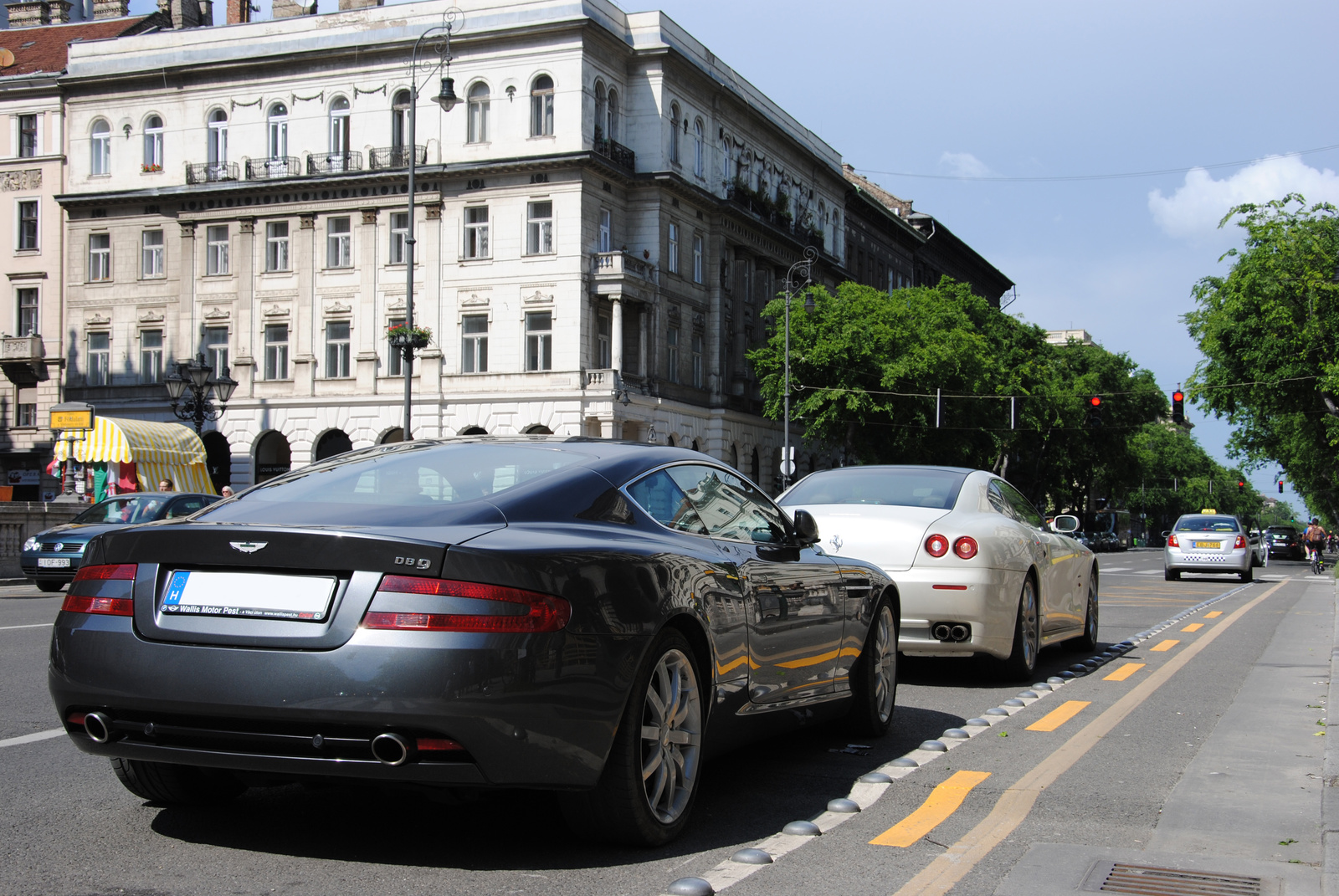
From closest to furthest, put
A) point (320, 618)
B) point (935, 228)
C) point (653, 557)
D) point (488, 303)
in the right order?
1. point (320, 618)
2. point (653, 557)
3. point (488, 303)
4. point (935, 228)

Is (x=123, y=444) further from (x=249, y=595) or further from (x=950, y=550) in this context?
(x=249, y=595)

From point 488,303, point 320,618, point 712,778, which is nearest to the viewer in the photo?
point 320,618

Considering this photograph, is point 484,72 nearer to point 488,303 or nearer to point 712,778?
point 488,303

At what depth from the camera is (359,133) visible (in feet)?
168

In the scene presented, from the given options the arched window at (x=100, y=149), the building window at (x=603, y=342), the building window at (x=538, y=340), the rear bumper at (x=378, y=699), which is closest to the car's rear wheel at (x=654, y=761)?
the rear bumper at (x=378, y=699)

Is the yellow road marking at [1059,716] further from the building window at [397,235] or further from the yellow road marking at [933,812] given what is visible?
the building window at [397,235]

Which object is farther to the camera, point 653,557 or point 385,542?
point 653,557

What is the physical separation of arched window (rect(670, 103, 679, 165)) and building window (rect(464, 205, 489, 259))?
7353 mm

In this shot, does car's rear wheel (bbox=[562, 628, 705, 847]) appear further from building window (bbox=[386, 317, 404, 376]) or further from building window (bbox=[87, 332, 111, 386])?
building window (bbox=[87, 332, 111, 386])

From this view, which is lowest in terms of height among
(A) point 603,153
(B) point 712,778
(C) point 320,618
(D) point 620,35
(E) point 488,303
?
(B) point 712,778

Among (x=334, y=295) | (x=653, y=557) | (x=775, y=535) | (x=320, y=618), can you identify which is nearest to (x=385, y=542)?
(x=320, y=618)

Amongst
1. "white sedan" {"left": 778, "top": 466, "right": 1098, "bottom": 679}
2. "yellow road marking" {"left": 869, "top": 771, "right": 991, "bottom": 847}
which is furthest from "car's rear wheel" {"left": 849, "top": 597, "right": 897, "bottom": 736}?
"white sedan" {"left": 778, "top": 466, "right": 1098, "bottom": 679}

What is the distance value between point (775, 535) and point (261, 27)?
51.6m

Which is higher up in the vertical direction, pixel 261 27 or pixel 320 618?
pixel 261 27
